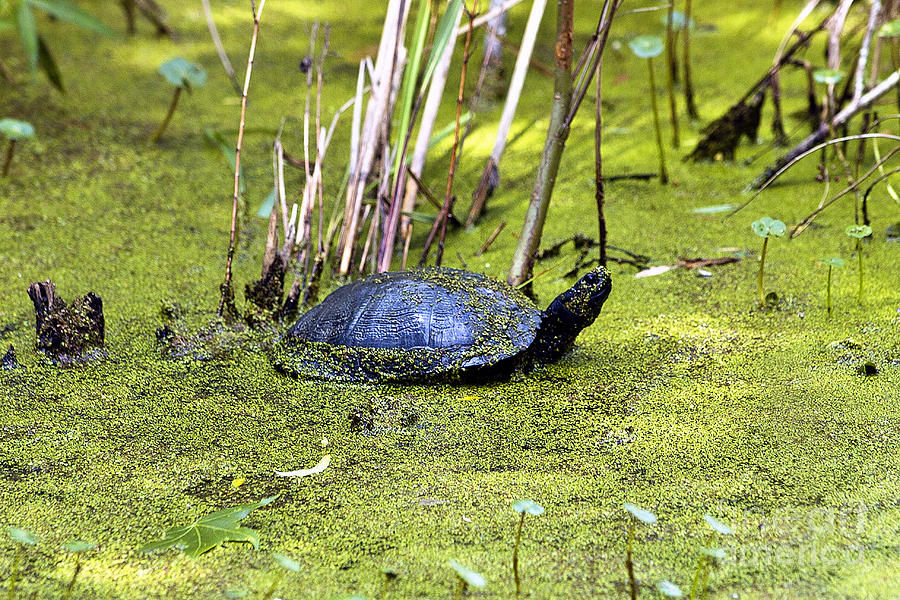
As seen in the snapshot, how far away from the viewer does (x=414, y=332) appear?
190 cm

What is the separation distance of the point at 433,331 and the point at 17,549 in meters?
0.97

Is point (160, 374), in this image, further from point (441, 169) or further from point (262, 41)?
point (262, 41)

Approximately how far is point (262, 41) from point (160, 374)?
2713 millimetres

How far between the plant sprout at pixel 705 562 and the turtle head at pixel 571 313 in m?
0.79

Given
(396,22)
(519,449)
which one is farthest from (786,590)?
(396,22)

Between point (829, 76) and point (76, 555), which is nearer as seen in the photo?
point (76, 555)

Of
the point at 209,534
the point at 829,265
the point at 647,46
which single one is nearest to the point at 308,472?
the point at 209,534

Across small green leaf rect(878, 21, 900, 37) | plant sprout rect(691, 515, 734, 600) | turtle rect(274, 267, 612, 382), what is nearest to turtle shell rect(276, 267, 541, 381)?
turtle rect(274, 267, 612, 382)

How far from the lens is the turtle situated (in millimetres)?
1872

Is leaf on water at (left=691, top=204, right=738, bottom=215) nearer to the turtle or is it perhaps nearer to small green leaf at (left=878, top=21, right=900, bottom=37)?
small green leaf at (left=878, top=21, right=900, bottom=37)

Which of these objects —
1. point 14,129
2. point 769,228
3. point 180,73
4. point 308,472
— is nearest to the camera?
point 308,472

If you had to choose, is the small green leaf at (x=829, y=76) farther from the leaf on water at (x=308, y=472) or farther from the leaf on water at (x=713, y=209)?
the leaf on water at (x=308, y=472)

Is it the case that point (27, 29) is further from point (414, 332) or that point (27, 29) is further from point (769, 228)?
point (769, 228)

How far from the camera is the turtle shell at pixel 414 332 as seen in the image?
187 cm
